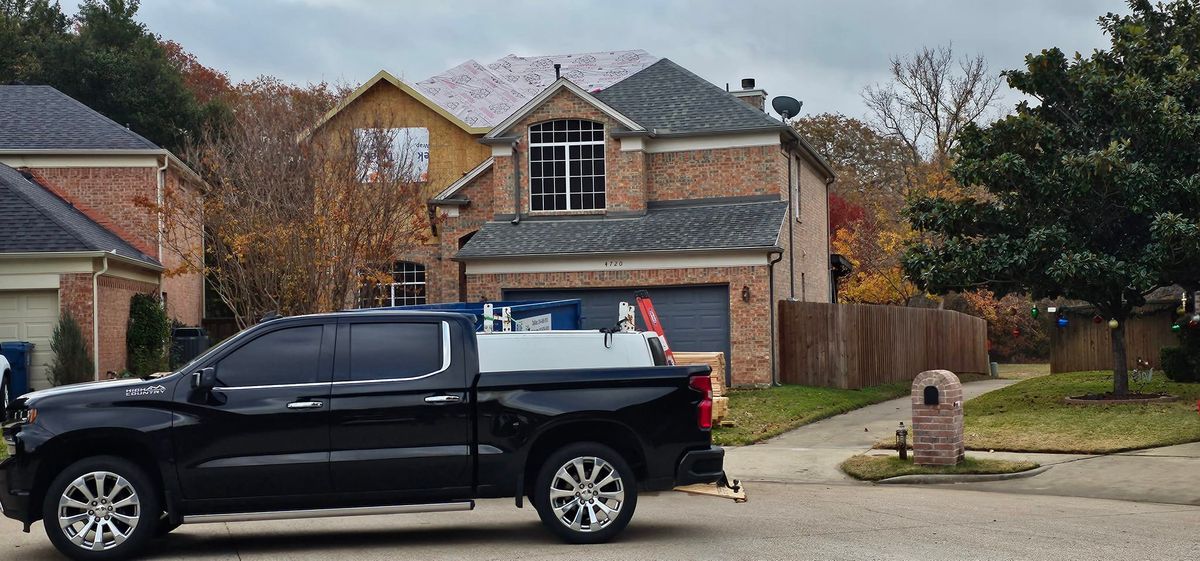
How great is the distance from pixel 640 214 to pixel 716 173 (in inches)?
75.2

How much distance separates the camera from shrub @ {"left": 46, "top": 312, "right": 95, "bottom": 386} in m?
24.6

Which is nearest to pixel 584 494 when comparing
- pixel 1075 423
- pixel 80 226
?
pixel 1075 423

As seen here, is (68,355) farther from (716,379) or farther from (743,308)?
(743,308)

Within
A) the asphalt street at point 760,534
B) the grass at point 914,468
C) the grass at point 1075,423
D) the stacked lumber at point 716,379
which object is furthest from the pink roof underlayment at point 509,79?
the asphalt street at point 760,534

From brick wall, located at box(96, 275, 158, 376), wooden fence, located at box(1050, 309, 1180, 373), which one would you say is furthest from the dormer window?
wooden fence, located at box(1050, 309, 1180, 373)

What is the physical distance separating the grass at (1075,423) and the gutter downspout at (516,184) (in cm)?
1099

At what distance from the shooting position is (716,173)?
28.6 metres

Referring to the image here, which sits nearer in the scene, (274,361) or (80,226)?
(274,361)

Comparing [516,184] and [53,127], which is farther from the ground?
[53,127]

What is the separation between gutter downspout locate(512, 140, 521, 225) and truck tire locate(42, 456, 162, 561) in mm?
19815

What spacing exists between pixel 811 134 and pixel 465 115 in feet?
68.1

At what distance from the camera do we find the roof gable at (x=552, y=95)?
2820 cm

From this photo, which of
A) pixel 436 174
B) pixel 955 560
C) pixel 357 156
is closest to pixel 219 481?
pixel 955 560

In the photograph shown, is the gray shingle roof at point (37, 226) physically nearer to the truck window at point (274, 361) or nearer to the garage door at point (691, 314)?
the garage door at point (691, 314)
